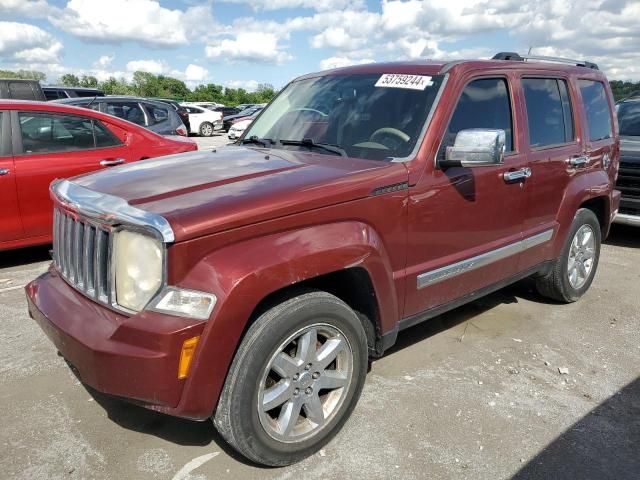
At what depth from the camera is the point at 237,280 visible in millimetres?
2234

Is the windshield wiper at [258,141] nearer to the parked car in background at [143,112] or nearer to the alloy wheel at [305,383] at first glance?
the alloy wheel at [305,383]

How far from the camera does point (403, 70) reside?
3596 mm

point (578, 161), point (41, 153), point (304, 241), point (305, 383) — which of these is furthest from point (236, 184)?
point (41, 153)

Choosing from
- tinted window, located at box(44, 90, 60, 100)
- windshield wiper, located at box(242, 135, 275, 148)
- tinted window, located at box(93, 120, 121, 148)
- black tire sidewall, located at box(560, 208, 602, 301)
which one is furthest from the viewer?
tinted window, located at box(44, 90, 60, 100)

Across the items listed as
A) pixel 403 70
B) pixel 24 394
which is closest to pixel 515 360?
pixel 403 70

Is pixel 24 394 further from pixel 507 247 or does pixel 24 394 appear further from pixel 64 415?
pixel 507 247

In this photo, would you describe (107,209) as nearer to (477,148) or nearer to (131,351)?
(131,351)

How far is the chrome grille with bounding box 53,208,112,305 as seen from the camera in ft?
8.07

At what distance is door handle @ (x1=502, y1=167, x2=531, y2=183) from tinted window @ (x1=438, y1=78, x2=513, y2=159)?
0.17m

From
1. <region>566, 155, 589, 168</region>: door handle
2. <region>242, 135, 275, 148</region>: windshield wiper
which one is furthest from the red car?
<region>566, 155, 589, 168</region>: door handle

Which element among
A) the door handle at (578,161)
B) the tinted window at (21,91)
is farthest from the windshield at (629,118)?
the tinted window at (21,91)

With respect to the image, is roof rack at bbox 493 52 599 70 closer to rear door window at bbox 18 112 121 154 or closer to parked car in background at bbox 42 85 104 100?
rear door window at bbox 18 112 121 154

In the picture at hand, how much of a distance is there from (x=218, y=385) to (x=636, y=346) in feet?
10.8

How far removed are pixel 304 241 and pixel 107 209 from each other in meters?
0.88
